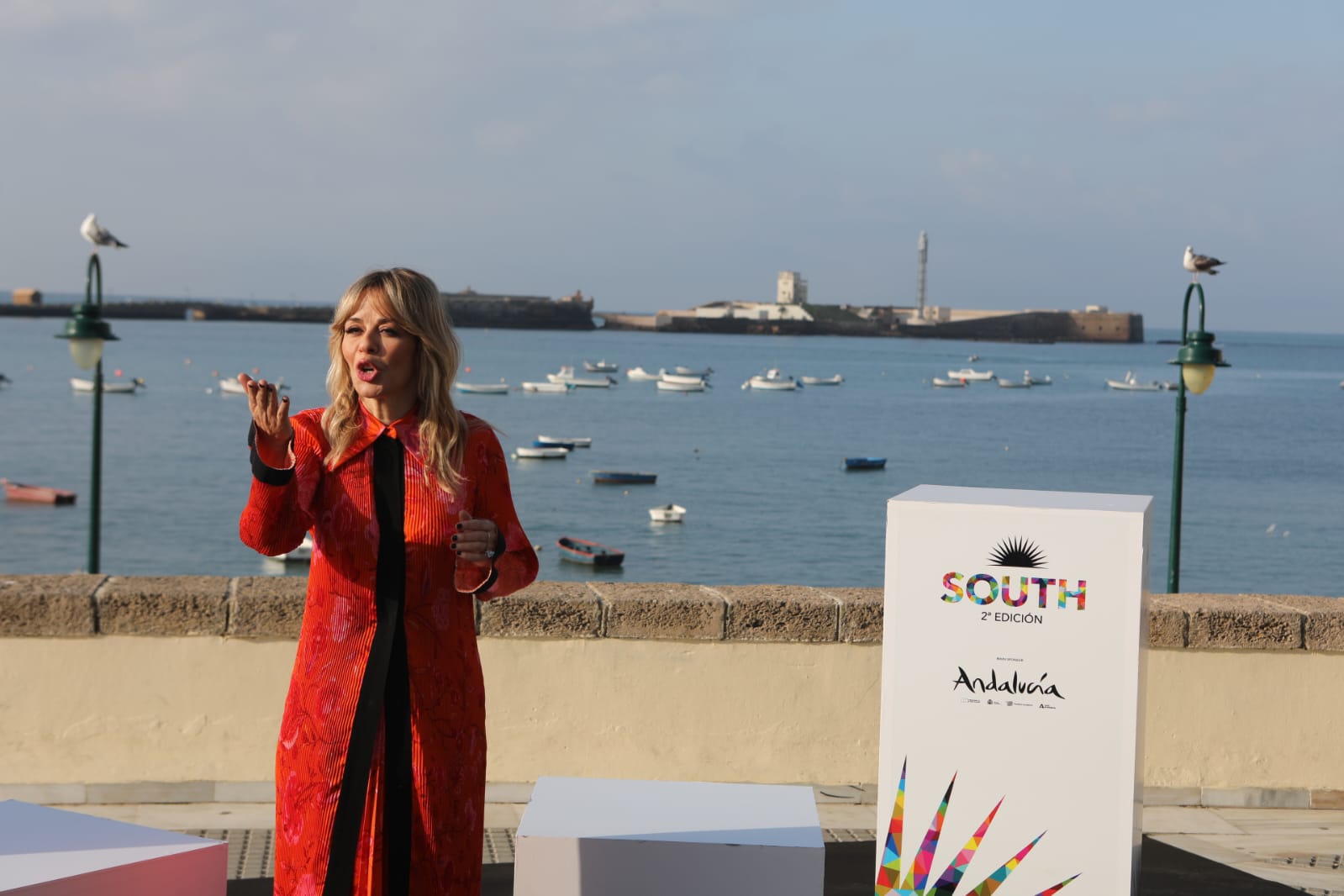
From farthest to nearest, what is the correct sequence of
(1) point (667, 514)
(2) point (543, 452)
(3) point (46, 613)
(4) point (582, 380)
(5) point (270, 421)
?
(4) point (582, 380) → (2) point (543, 452) → (1) point (667, 514) → (3) point (46, 613) → (5) point (270, 421)

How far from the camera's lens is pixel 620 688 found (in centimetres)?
548

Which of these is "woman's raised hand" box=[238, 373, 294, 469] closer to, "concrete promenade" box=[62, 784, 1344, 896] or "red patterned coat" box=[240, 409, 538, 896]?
"red patterned coat" box=[240, 409, 538, 896]

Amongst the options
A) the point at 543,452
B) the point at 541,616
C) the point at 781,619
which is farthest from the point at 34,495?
the point at 781,619

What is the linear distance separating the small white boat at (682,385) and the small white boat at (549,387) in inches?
338

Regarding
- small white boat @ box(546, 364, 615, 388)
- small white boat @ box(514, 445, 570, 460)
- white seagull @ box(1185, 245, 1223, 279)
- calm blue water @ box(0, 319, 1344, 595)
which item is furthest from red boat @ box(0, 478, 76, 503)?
white seagull @ box(1185, 245, 1223, 279)

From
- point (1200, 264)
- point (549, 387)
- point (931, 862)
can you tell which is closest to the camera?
point (931, 862)

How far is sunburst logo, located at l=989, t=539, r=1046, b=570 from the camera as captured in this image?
12.0 feet

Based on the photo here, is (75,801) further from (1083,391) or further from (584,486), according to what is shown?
(1083,391)

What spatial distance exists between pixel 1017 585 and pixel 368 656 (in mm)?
1649

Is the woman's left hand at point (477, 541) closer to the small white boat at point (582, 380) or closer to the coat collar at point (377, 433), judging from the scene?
the coat collar at point (377, 433)

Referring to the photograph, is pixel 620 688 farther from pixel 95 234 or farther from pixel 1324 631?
pixel 95 234

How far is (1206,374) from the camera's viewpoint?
11320 mm

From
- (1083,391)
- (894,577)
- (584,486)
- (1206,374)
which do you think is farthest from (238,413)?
(894,577)

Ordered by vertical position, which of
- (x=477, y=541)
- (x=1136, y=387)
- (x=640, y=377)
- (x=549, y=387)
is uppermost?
(x=477, y=541)
